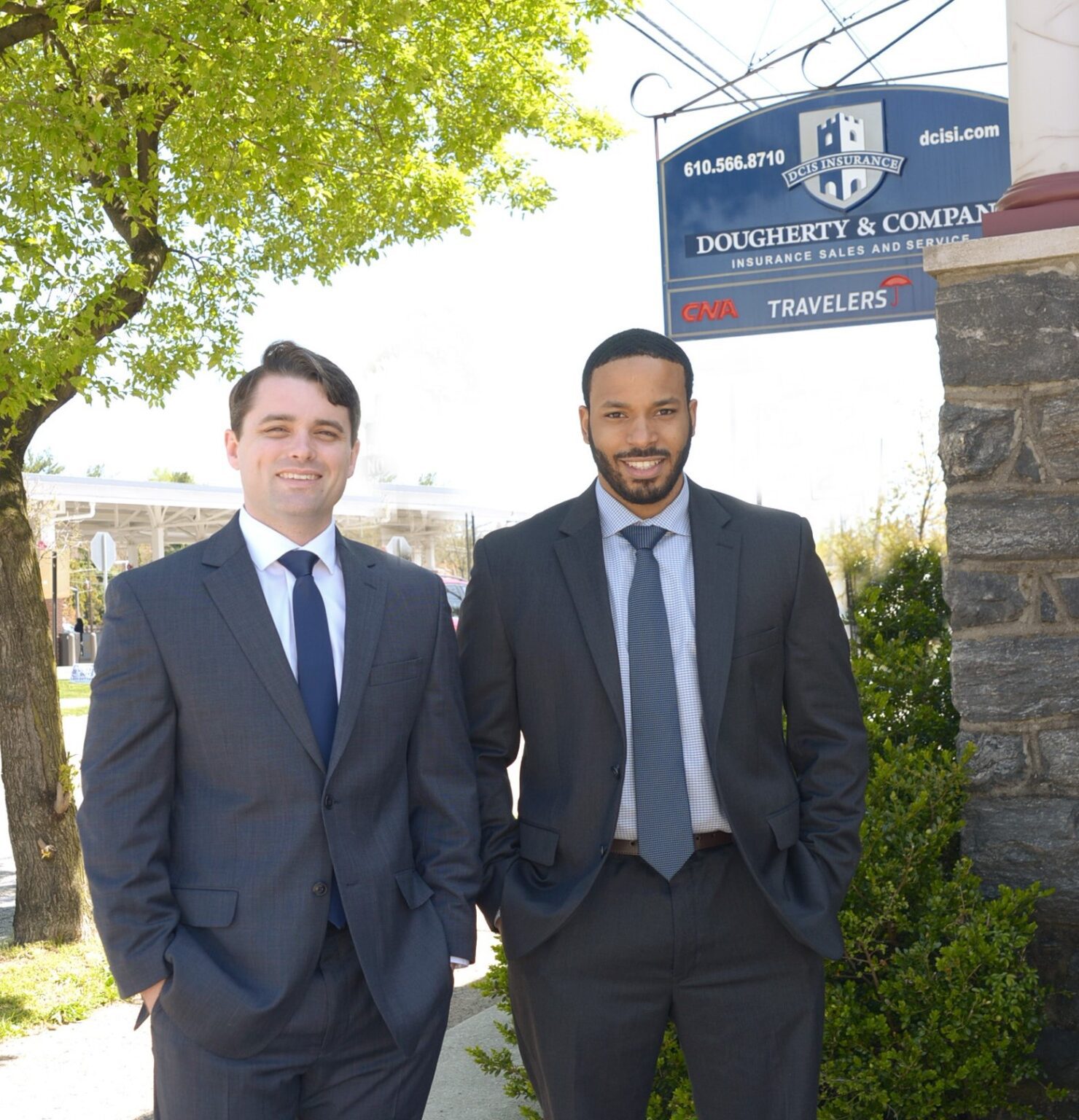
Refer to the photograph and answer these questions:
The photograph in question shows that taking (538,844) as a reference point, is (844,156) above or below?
above

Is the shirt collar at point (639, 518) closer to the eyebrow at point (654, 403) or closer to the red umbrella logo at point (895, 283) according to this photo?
the eyebrow at point (654, 403)

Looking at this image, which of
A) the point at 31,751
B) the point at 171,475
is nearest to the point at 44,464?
the point at 171,475

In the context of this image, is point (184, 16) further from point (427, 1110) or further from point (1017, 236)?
point (427, 1110)

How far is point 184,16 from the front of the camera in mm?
5895

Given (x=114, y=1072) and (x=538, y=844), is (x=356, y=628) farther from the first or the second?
(x=114, y=1072)

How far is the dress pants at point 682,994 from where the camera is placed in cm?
276

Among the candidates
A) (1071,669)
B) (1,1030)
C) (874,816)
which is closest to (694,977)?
(874,816)

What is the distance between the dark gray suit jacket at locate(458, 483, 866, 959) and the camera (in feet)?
9.21

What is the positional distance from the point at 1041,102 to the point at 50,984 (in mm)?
5883

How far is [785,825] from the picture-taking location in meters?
2.85

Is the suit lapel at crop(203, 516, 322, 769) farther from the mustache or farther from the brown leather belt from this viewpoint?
the mustache

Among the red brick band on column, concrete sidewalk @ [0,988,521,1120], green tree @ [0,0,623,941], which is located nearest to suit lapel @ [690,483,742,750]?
the red brick band on column

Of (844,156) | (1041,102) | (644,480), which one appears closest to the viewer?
(644,480)

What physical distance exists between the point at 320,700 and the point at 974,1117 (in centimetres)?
258
